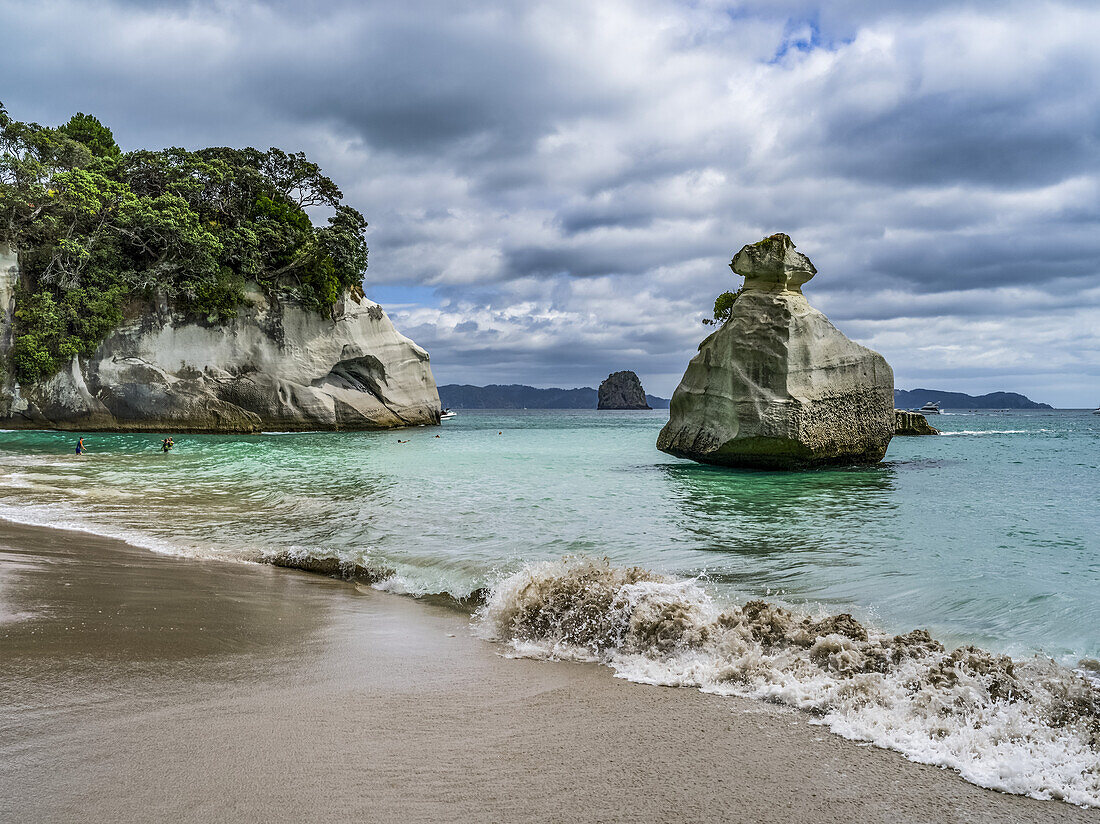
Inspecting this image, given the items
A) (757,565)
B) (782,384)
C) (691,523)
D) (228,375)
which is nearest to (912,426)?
(782,384)

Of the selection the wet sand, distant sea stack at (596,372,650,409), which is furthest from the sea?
distant sea stack at (596,372,650,409)

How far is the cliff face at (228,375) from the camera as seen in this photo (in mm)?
34062

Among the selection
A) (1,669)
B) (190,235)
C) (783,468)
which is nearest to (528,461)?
(783,468)

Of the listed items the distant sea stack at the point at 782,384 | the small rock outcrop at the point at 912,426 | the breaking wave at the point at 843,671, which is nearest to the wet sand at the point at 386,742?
the breaking wave at the point at 843,671

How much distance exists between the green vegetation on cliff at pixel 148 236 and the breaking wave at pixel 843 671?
36355 millimetres

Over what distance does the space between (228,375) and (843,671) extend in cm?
3933

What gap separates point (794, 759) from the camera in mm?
2861

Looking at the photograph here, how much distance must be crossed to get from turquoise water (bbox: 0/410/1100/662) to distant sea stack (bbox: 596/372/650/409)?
15989cm

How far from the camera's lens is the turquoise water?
19.2 ft

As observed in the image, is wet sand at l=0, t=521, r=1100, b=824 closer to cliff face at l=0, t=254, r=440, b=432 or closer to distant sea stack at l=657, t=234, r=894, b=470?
distant sea stack at l=657, t=234, r=894, b=470

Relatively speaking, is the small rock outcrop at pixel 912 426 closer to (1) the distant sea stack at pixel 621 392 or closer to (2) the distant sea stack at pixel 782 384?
(2) the distant sea stack at pixel 782 384

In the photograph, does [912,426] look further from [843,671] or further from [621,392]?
[621,392]

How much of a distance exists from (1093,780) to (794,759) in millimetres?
1164

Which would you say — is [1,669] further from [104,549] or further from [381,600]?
[104,549]
